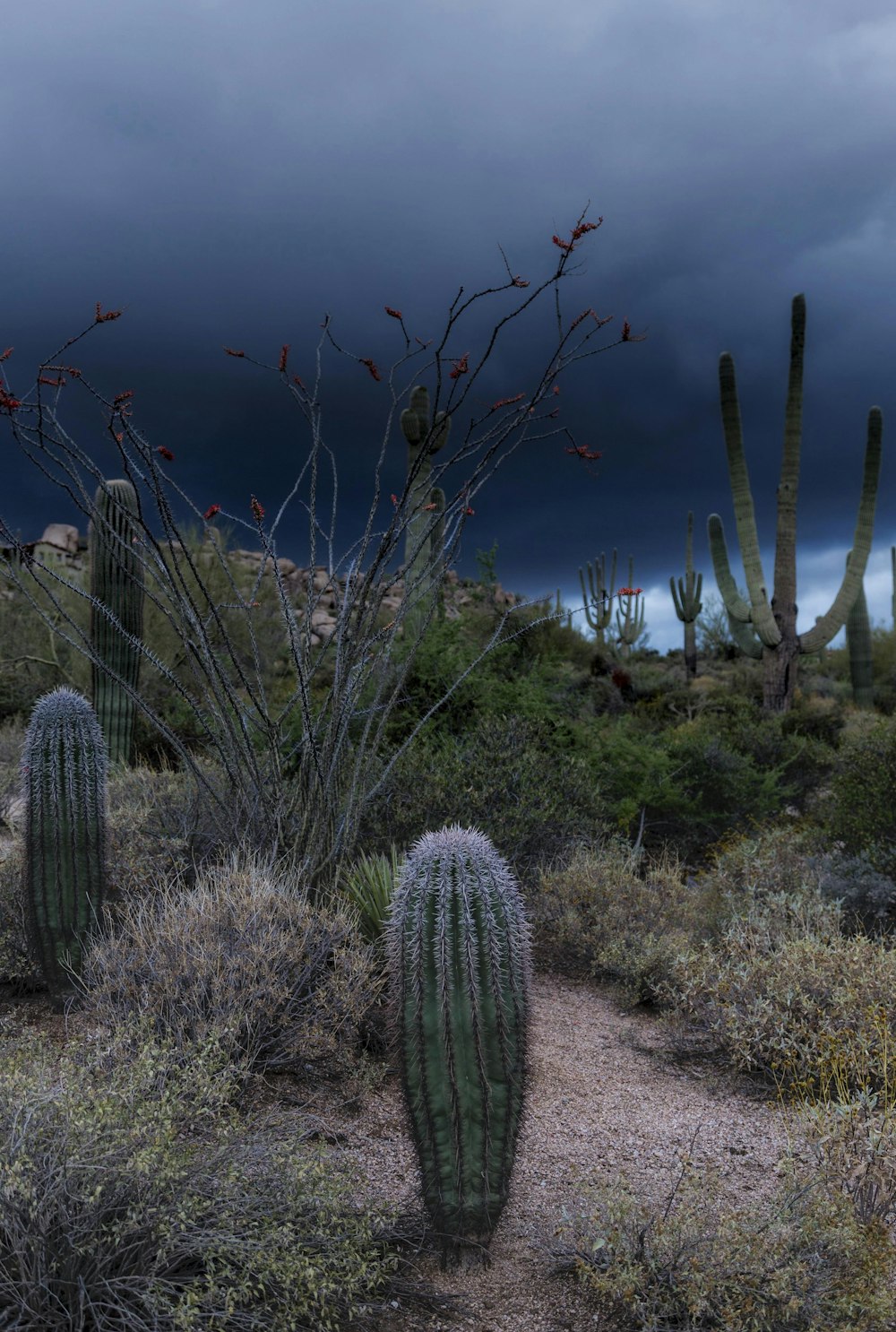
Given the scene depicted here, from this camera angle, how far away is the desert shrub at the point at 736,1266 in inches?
116

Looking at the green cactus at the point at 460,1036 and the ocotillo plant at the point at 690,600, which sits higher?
the ocotillo plant at the point at 690,600

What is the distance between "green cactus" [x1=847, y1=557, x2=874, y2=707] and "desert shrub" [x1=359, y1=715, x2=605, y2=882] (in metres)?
14.9

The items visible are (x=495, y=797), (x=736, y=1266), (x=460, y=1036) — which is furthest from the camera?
(x=495, y=797)

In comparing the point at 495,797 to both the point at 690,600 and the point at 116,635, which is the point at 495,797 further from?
the point at 690,600

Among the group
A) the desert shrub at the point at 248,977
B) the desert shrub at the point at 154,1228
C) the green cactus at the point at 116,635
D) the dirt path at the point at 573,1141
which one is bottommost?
the dirt path at the point at 573,1141

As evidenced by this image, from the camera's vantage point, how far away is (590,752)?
1009 centimetres

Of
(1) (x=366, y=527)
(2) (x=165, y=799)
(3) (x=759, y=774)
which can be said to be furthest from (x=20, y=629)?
(1) (x=366, y=527)

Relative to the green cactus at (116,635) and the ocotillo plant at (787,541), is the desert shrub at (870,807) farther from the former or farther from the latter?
the ocotillo plant at (787,541)

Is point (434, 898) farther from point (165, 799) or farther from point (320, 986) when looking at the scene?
point (165, 799)

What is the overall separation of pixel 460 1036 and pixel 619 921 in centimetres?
365

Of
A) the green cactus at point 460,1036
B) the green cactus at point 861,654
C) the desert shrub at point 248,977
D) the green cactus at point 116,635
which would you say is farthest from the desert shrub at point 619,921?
the green cactus at point 861,654

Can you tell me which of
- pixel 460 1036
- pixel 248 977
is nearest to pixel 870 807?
pixel 248 977

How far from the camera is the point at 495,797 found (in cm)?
790

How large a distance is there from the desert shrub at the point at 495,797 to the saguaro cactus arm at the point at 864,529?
36.0 feet
